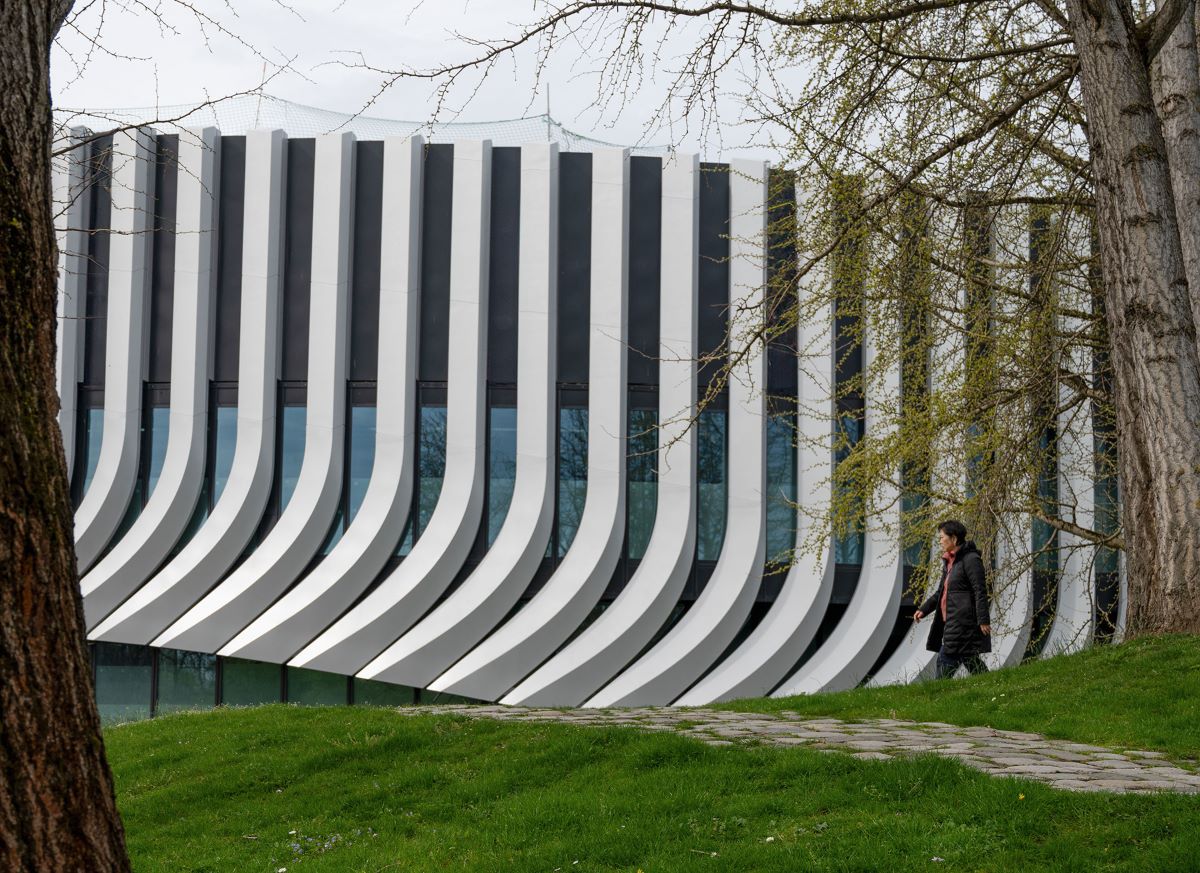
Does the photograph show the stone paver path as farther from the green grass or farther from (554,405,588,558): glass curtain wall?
(554,405,588,558): glass curtain wall

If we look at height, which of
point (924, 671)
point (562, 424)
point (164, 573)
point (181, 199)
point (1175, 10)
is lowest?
point (924, 671)

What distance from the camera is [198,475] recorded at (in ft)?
66.1

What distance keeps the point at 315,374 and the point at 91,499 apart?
4.27 metres

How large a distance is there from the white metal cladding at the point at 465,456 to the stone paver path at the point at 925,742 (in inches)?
397

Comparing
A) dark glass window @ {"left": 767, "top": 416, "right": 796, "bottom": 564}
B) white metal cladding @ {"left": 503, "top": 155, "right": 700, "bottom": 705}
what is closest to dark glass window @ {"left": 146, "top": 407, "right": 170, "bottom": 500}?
white metal cladding @ {"left": 503, "top": 155, "right": 700, "bottom": 705}

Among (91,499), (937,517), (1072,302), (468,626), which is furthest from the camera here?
(91,499)

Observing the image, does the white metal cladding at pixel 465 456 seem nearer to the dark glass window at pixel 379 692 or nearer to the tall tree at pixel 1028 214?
the dark glass window at pixel 379 692

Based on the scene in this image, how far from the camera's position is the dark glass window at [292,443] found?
66.8 feet

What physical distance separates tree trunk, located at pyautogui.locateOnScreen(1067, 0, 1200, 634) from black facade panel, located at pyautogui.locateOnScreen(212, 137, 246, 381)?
52.0 feet

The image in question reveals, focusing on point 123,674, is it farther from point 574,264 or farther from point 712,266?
point 712,266

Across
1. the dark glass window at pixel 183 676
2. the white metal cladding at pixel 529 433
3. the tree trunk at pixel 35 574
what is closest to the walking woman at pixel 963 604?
the tree trunk at pixel 35 574

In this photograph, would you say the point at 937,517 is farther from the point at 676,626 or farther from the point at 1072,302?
the point at 676,626

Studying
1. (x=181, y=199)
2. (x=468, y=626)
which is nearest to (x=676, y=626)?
(x=468, y=626)

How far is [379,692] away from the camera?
19484 millimetres
